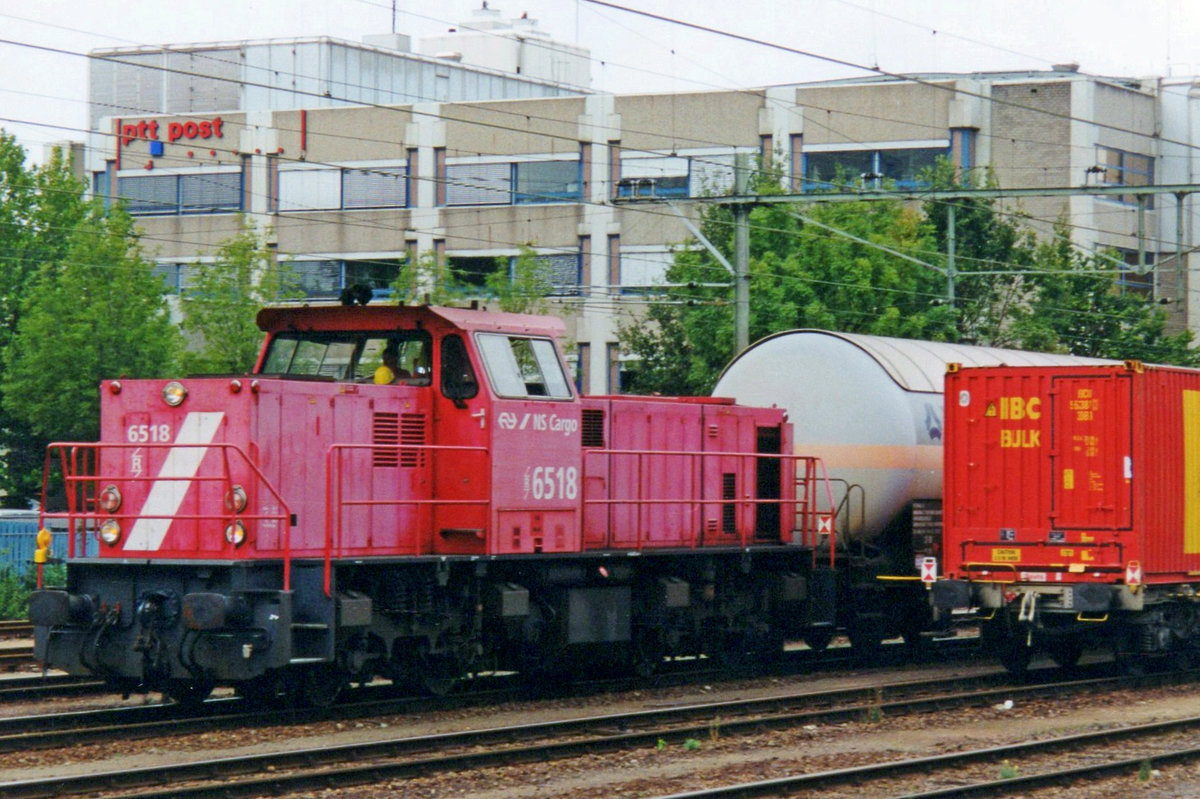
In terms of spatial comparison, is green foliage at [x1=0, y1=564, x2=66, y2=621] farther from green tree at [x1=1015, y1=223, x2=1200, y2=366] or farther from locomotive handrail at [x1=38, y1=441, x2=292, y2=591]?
green tree at [x1=1015, y1=223, x2=1200, y2=366]

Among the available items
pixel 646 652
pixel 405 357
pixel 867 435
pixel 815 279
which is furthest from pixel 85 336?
pixel 405 357

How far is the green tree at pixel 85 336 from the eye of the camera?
40.1m

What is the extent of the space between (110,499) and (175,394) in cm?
117

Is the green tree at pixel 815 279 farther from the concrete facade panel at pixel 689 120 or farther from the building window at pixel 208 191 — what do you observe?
the building window at pixel 208 191

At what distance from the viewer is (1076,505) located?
17547 mm

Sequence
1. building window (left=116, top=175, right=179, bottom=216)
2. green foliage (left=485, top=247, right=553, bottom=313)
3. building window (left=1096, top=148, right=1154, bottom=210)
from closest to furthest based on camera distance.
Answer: green foliage (left=485, top=247, right=553, bottom=313) → building window (left=1096, top=148, right=1154, bottom=210) → building window (left=116, top=175, right=179, bottom=216)

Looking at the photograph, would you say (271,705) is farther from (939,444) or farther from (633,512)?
(939,444)

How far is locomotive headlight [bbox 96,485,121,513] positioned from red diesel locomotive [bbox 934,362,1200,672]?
879cm

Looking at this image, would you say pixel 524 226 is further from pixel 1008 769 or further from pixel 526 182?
pixel 1008 769

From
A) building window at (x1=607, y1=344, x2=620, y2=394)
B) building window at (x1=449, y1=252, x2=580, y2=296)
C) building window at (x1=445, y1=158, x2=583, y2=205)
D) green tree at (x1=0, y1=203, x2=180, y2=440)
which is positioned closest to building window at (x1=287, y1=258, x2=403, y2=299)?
building window at (x1=449, y1=252, x2=580, y2=296)

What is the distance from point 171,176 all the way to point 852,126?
2529cm

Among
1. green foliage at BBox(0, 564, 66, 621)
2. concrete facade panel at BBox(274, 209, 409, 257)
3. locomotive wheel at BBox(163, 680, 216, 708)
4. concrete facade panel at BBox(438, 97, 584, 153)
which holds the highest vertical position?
concrete facade panel at BBox(438, 97, 584, 153)

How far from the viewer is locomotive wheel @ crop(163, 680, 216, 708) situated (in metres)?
14.9

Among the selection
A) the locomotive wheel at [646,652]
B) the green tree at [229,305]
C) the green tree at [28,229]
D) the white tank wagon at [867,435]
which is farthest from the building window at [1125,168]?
the locomotive wheel at [646,652]
